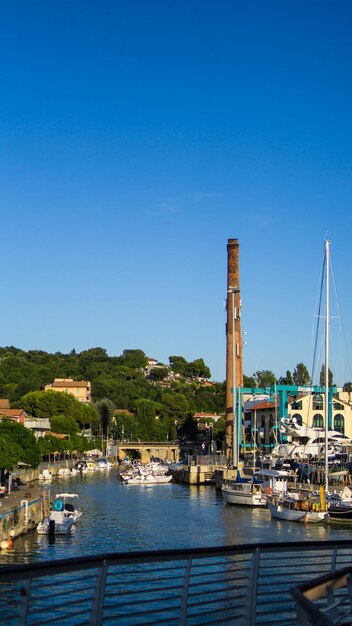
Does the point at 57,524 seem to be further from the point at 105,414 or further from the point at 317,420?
the point at 105,414

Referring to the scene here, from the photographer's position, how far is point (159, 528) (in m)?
49.7

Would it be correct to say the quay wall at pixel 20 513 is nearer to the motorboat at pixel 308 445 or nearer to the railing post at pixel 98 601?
the motorboat at pixel 308 445

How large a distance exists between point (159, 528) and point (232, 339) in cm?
5250

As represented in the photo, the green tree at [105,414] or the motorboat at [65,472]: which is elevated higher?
the green tree at [105,414]

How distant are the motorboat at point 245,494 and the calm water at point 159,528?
671mm

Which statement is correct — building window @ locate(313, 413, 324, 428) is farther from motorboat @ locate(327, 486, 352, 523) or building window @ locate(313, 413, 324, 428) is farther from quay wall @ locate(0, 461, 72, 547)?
motorboat @ locate(327, 486, 352, 523)

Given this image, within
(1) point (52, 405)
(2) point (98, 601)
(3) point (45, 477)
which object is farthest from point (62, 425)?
(2) point (98, 601)

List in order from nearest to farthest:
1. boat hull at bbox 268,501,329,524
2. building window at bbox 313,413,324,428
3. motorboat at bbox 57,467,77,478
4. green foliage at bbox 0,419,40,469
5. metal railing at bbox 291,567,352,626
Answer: metal railing at bbox 291,567,352,626 → boat hull at bbox 268,501,329,524 → green foliage at bbox 0,419,40,469 → building window at bbox 313,413,324,428 → motorboat at bbox 57,467,77,478

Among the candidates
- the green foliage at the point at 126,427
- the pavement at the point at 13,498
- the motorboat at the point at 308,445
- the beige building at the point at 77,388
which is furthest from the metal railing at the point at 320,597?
the beige building at the point at 77,388

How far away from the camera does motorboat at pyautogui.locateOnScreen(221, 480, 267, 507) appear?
206 feet

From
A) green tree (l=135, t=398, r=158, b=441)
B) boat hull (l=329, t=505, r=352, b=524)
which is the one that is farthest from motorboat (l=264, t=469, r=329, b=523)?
green tree (l=135, t=398, r=158, b=441)

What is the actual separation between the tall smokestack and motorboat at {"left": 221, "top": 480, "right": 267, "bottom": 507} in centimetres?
3083

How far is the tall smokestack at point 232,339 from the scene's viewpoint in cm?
10075

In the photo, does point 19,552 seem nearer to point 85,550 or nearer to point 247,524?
point 85,550
